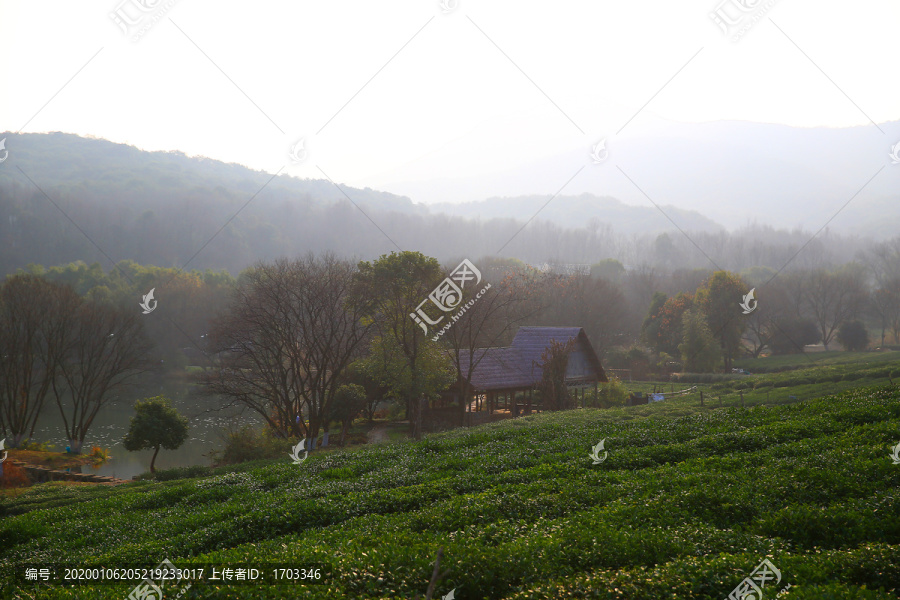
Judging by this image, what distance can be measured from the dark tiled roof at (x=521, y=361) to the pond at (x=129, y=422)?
1408 cm

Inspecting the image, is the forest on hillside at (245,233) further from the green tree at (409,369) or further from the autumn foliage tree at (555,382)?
the green tree at (409,369)

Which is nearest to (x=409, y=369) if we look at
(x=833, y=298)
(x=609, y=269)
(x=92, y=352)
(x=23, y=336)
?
(x=92, y=352)

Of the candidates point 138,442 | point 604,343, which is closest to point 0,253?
point 138,442

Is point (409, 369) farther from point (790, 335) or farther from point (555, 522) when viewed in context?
point (790, 335)

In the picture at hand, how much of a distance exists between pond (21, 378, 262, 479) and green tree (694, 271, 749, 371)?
136ft

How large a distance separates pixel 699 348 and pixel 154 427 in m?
40.8

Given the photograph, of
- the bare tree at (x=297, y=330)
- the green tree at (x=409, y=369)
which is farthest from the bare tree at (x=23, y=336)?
the green tree at (x=409, y=369)

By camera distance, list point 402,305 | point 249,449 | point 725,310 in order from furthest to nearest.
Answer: point 725,310 → point 402,305 → point 249,449

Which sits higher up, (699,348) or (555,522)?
(699,348)

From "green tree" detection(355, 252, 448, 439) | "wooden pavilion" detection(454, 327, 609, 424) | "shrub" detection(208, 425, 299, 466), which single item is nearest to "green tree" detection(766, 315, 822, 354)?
"wooden pavilion" detection(454, 327, 609, 424)

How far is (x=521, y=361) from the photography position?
107 feet

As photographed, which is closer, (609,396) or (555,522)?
(555,522)

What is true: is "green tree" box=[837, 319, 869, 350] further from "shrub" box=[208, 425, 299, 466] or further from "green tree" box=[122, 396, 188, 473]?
"green tree" box=[122, 396, 188, 473]

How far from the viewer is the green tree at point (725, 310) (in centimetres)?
5050
